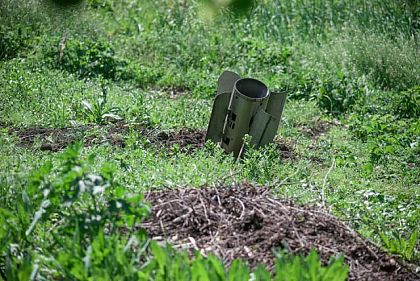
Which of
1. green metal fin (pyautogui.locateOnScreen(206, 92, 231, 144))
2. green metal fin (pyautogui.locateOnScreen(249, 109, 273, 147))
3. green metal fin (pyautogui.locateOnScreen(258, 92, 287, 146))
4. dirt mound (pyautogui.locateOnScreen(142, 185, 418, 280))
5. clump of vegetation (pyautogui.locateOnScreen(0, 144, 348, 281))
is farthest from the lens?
green metal fin (pyautogui.locateOnScreen(206, 92, 231, 144))

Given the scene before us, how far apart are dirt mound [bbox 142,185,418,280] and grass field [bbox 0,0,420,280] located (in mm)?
281

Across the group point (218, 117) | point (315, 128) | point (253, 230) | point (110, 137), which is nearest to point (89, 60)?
point (110, 137)

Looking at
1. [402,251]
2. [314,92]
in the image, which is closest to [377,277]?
[402,251]

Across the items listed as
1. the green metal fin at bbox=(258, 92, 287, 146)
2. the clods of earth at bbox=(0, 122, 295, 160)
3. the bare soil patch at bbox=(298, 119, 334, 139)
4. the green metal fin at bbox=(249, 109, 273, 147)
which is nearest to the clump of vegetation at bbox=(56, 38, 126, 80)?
the clods of earth at bbox=(0, 122, 295, 160)

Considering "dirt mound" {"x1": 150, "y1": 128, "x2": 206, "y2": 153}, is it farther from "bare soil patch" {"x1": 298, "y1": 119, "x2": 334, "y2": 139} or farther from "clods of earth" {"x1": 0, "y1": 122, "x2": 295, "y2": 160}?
"bare soil patch" {"x1": 298, "y1": 119, "x2": 334, "y2": 139}

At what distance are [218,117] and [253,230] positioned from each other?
8.43 ft

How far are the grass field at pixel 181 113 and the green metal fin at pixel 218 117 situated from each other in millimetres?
189

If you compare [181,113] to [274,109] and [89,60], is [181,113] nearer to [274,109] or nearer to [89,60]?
[274,109]

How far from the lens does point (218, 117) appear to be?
6.96 meters

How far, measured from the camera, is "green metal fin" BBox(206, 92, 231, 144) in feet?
22.6

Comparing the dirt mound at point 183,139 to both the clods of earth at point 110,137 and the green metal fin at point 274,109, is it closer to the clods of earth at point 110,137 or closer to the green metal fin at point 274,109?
the clods of earth at point 110,137

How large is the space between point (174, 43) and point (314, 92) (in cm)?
247

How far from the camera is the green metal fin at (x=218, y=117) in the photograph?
6.90 metres

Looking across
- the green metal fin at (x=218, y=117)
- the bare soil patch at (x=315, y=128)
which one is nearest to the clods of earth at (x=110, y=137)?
the green metal fin at (x=218, y=117)
